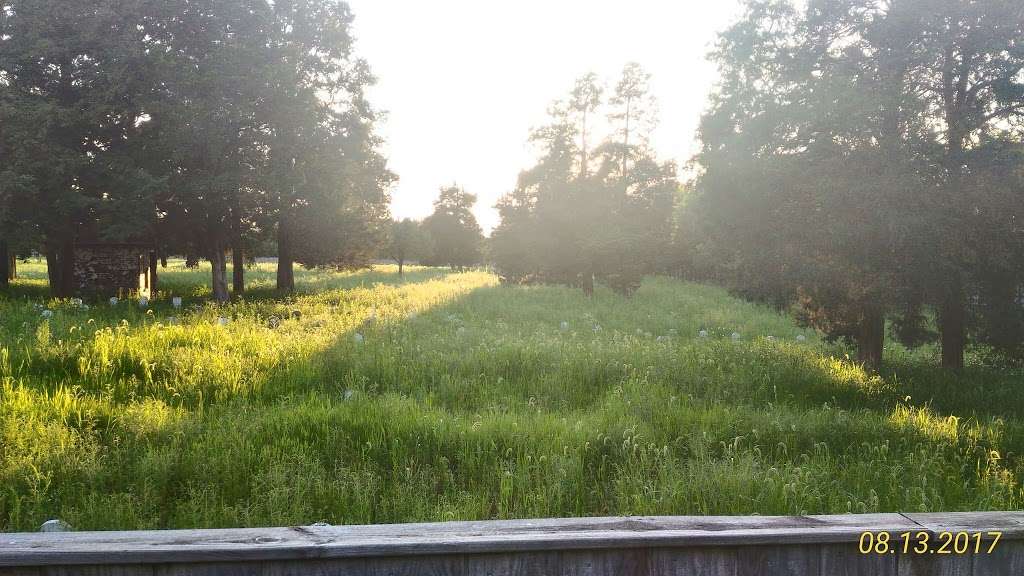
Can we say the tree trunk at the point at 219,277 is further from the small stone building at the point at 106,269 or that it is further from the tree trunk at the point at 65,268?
the tree trunk at the point at 65,268

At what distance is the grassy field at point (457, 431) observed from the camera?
4.85 metres

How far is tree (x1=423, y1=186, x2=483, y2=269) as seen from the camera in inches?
2739

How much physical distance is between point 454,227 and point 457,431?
211 ft

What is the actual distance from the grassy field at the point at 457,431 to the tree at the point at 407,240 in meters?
43.8

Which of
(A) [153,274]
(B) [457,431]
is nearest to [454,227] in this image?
(A) [153,274]

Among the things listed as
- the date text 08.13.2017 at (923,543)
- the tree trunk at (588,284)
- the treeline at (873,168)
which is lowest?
the date text 08.13.2017 at (923,543)

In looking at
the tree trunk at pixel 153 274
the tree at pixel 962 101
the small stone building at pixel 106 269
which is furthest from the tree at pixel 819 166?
the tree trunk at pixel 153 274

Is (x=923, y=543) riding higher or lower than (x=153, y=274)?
lower

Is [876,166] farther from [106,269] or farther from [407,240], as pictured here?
[407,240]

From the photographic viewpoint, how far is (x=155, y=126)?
1983cm

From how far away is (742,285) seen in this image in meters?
12.4

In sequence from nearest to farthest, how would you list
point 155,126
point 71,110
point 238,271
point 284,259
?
1. point 71,110
2. point 155,126
3. point 238,271
4. point 284,259

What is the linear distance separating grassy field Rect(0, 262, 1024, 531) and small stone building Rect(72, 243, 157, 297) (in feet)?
34.1

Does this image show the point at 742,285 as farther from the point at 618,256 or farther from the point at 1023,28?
the point at 618,256
